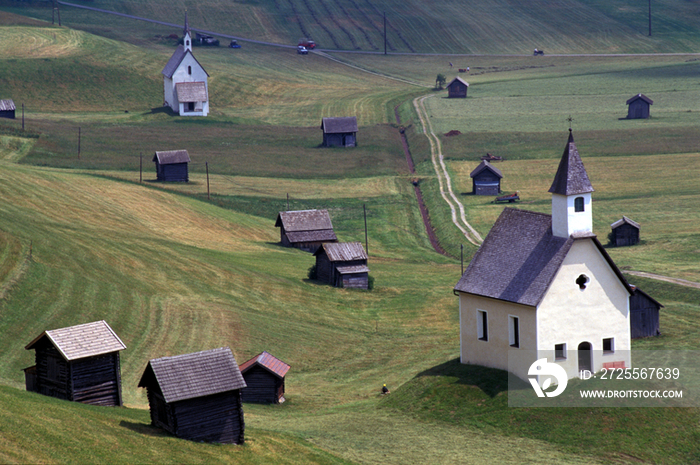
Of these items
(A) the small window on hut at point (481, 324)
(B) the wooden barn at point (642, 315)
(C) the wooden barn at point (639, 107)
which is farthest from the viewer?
(C) the wooden barn at point (639, 107)

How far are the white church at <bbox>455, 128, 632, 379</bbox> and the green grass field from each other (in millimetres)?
2616

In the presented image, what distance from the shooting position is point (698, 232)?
2938 inches

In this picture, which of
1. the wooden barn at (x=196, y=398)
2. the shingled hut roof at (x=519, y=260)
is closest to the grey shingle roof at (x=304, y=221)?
the shingled hut roof at (x=519, y=260)

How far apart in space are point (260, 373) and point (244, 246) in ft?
109

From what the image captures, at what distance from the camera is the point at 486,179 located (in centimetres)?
9738

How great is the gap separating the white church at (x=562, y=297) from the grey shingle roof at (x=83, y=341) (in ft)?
57.6

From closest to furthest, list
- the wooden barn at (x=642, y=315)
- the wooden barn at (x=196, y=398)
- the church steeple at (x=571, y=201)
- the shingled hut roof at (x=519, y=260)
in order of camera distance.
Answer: the wooden barn at (x=196, y=398) → the shingled hut roof at (x=519, y=260) → the church steeple at (x=571, y=201) → the wooden barn at (x=642, y=315)

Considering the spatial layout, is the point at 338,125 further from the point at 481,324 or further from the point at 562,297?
the point at 562,297

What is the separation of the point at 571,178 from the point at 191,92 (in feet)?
335

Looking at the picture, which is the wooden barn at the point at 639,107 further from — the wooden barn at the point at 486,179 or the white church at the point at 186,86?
the white church at the point at 186,86

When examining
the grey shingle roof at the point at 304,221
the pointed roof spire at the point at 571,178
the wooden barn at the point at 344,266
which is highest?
the pointed roof spire at the point at 571,178

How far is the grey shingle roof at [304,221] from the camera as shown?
79.1 metres

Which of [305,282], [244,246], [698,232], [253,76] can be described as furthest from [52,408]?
[253,76]

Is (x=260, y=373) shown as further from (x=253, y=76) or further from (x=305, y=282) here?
(x=253, y=76)
